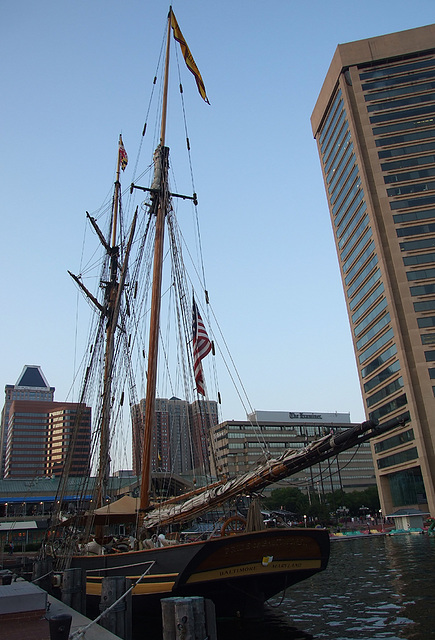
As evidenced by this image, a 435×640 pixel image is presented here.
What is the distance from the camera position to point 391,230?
75938mm

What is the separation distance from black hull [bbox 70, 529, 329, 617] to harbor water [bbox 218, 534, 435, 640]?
1079 millimetres

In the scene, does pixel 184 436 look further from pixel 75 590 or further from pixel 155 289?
pixel 75 590

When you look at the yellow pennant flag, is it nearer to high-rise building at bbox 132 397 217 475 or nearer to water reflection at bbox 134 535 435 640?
high-rise building at bbox 132 397 217 475

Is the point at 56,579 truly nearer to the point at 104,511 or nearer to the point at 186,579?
the point at 104,511

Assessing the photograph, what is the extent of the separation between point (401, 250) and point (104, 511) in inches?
2584

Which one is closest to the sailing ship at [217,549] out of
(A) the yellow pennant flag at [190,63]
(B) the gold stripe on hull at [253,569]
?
(B) the gold stripe on hull at [253,569]

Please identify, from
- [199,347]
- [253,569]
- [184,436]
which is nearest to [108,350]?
[184,436]

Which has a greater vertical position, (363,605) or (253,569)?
(253,569)

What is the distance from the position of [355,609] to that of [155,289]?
16165mm

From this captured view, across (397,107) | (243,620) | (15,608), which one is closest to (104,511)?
(243,620)

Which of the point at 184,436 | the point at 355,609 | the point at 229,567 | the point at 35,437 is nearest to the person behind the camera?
the point at 229,567

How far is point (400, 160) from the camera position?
7962 centimetres

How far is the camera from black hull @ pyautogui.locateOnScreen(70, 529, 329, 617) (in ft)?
46.9

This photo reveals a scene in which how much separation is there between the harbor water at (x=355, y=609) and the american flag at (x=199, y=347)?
8.66 meters
